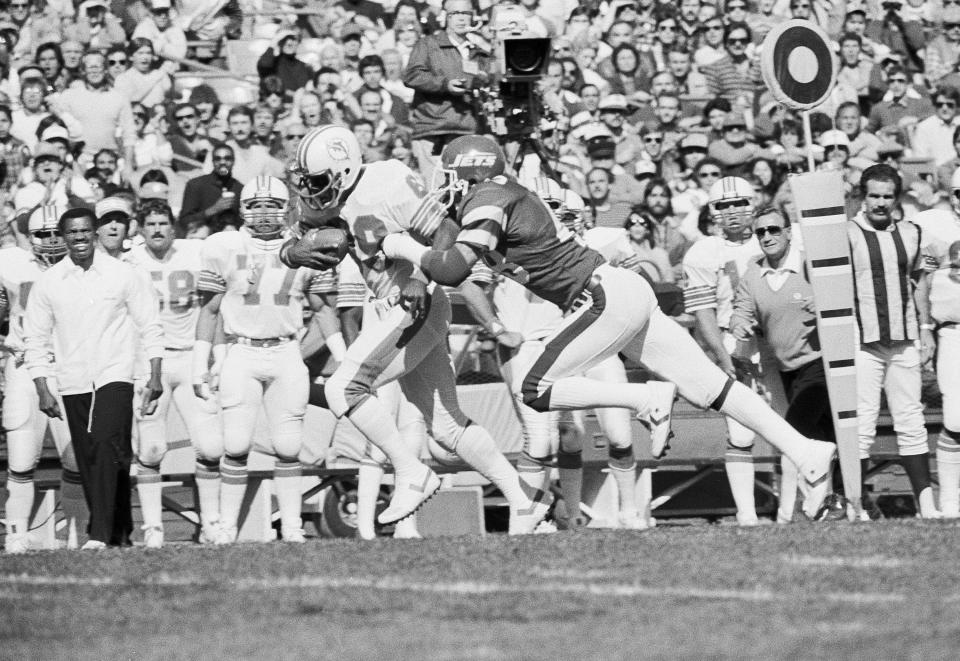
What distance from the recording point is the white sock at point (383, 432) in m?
8.34

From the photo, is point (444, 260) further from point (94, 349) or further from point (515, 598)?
point (94, 349)

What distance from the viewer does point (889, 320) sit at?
9.05m

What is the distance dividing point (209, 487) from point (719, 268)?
310cm

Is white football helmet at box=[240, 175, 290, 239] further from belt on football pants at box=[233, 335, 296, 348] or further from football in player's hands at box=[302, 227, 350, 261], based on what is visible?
football in player's hands at box=[302, 227, 350, 261]

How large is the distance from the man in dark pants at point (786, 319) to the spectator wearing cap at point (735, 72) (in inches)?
234


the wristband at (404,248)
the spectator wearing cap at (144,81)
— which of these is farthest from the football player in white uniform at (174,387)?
the spectator wearing cap at (144,81)

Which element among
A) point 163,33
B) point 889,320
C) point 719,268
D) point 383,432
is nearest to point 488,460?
point 383,432

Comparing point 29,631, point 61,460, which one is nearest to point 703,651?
point 29,631

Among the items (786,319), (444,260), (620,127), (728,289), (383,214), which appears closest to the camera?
(444,260)

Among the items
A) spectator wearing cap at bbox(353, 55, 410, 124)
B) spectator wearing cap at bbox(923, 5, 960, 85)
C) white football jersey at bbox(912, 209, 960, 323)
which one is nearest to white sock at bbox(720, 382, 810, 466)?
white football jersey at bbox(912, 209, 960, 323)

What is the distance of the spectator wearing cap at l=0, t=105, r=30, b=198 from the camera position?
13.1 meters

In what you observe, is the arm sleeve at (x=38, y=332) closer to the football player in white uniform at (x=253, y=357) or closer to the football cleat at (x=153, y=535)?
the football player in white uniform at (x=253, y=357)

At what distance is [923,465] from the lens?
30.2 feet

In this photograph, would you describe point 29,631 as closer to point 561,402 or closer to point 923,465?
point 561,402
